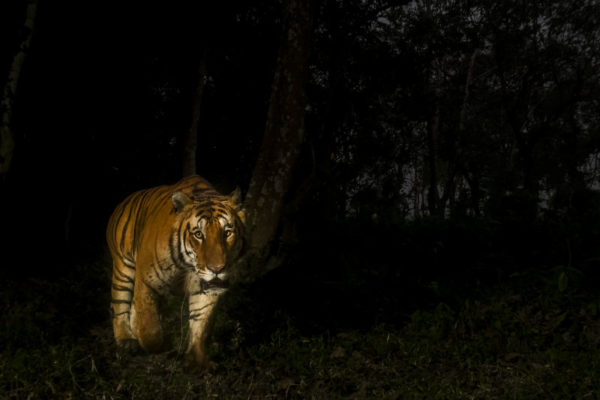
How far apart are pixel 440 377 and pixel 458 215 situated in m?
5.89

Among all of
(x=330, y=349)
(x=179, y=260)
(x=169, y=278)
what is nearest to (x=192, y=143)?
(x=330, y=349)

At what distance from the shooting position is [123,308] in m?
→ 4.30

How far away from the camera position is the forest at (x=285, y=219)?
4.37 meters

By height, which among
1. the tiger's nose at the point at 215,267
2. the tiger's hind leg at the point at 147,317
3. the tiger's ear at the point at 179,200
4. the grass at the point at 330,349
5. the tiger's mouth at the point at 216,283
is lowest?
the grass at the point at 330,349

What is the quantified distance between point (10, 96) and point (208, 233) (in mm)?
4081

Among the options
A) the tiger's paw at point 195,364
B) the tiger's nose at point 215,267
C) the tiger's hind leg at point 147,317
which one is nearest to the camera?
the tiger's nose at point 215,267

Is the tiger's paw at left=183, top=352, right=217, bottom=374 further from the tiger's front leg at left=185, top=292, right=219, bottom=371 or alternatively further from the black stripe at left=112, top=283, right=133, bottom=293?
the black stripe at left=112, top=283, right=133, bottom=293

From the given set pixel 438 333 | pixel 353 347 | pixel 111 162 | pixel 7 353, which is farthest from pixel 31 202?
pixel 438 333

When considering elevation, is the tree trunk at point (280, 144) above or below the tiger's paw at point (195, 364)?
above

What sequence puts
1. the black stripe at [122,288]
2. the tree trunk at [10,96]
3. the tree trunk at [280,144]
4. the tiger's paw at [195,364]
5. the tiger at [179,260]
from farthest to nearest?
the tree trunk at [10,96] < the tree trunk at [280,144] < the black stripe at [122,288] < the tiger's paw at [195,364] < the tiger at [179,260]

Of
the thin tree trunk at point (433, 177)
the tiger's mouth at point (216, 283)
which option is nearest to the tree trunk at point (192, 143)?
the tiger's mouth at point (216, 283)

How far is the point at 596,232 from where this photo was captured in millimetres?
7195

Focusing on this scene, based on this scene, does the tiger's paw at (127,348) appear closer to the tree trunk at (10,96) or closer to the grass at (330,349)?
the grass at (330,349)

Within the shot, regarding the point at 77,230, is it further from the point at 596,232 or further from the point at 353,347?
the point at 596,232
